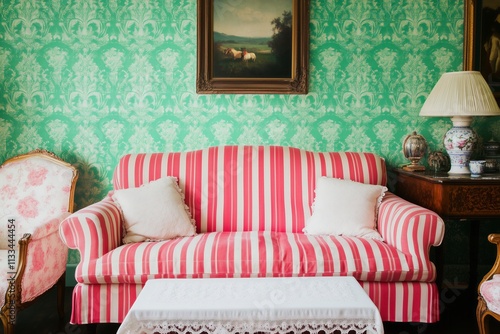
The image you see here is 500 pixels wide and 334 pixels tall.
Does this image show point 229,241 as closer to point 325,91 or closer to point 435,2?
point 325,91

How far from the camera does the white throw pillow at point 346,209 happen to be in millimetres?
2645

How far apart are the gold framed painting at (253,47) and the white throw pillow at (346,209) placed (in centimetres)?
82

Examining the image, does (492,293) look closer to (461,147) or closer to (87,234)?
(461,147)

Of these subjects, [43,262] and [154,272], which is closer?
[154,272]

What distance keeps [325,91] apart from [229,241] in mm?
1365

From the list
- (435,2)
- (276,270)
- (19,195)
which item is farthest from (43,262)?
(435,2)

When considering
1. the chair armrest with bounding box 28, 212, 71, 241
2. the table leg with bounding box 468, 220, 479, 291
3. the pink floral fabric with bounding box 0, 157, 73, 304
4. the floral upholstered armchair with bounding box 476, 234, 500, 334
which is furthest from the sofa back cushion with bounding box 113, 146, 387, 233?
the floral upholstered armchair with bounding box 476, 234, 500, 334

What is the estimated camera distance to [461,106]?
2.84 meters

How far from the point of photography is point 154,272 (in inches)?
91.6

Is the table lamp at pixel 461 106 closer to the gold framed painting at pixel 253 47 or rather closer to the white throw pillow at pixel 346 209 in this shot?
the white throw pillow at pixel 346 209

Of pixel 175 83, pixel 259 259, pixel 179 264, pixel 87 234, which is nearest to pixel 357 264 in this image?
pixel 259 259

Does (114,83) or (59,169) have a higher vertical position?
(114,83)

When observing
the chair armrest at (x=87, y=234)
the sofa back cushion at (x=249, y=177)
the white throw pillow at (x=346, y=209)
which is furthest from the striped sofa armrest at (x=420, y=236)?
the chair armrest at (x=87, y=234)

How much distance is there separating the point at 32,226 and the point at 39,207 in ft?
0.42
